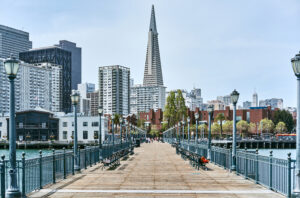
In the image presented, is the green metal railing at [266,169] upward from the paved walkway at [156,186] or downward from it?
upward

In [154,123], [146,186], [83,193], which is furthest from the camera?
[154,123]

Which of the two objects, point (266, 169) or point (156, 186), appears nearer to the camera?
point (266, 169)

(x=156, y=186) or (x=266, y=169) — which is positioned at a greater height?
(x=266, y=169)

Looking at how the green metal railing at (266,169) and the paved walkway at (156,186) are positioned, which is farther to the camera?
the paved walkway at (156,186)

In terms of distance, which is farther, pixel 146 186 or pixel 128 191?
pixel 146 186

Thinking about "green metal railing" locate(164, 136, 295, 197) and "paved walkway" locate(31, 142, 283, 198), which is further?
"paved walkway" locate(31, 142, 283, 198)

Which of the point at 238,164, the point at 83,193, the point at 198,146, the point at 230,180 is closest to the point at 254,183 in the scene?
the point at 230,180

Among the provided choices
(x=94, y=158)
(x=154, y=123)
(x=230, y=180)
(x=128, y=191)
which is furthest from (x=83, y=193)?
(x=154, y=123)

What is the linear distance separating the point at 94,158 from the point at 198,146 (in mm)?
12858

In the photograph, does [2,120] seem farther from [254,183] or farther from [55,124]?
[254,183]

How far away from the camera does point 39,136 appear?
4466 inches

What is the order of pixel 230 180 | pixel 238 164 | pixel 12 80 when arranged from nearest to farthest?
pixel 12 80, pixel 230 180, pixel 238 164

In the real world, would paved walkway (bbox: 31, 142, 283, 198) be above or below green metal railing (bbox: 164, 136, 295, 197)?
below

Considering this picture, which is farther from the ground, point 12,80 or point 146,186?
point 12,80
